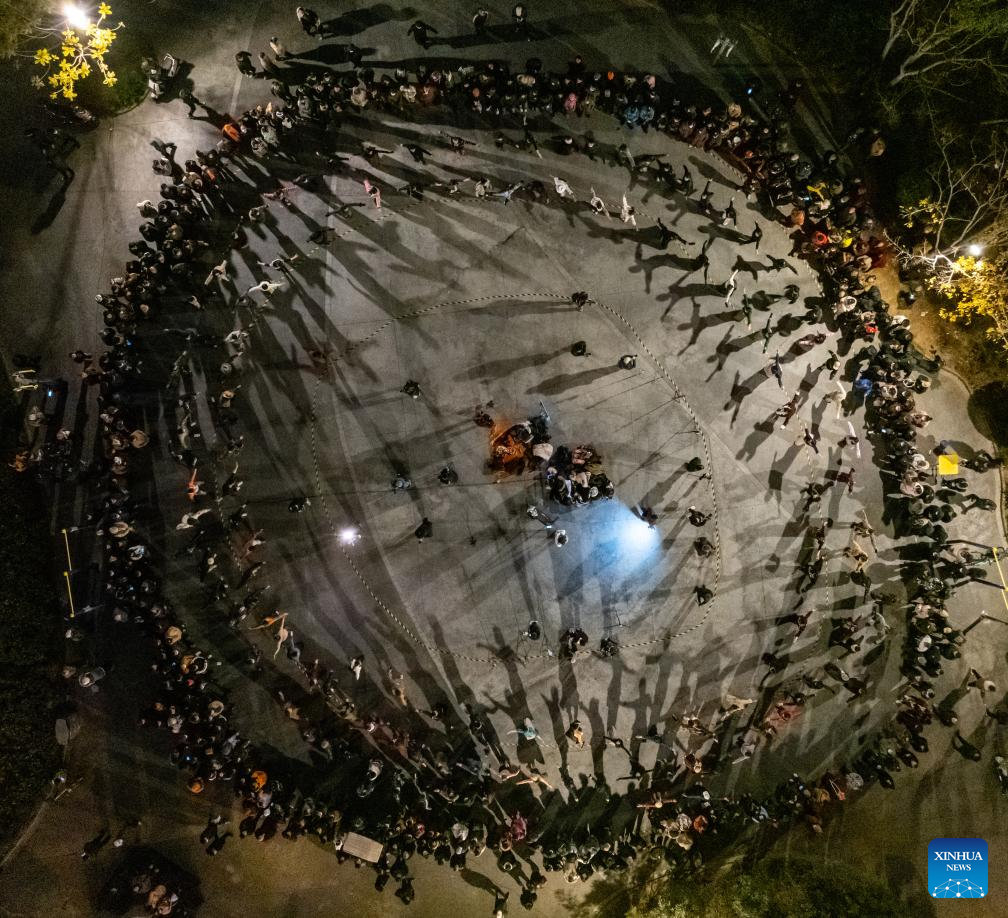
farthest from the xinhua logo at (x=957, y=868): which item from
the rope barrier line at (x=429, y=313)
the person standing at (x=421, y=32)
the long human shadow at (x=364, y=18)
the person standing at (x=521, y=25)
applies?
the long human shadow at (x=364, y=18)

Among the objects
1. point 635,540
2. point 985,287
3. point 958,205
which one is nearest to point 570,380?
point 635,540

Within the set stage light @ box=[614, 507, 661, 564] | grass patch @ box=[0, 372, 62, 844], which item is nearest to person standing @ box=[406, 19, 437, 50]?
stage light @ box=[614, 507, 661, 564]

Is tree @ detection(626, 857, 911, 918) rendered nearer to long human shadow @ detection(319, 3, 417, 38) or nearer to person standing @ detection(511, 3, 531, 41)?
person standing @ detection(511, 3, 531, 41)

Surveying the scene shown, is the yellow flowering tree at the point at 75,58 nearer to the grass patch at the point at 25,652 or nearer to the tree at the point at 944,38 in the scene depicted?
the grass patch at the point at 25,652

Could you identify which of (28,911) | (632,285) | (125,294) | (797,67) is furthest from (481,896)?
(797,67)

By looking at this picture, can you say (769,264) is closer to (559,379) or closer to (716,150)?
(716,150)

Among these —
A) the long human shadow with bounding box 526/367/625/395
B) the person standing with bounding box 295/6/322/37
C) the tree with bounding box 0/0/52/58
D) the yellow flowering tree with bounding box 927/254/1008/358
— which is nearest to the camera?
→ the tree with bounding box 0/0/52/58
